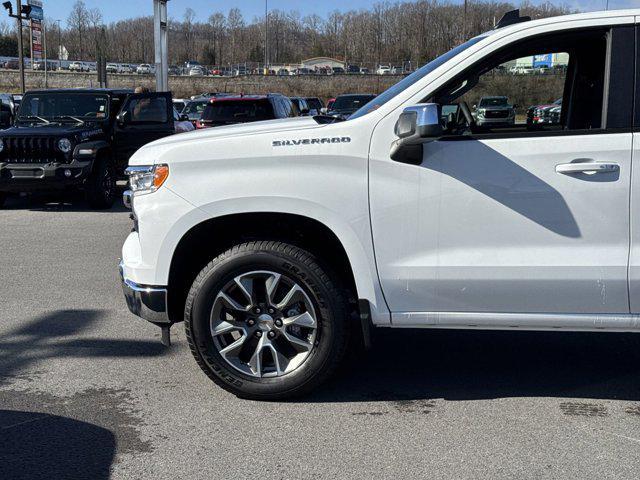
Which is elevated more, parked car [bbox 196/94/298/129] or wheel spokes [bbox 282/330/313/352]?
parked car [bbox 196/94/298/129]

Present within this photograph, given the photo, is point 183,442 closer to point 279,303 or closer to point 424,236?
point 279,303

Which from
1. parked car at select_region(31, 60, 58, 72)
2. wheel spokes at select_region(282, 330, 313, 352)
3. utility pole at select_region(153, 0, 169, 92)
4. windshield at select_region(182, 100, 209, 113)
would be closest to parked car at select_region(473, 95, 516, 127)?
wheel spokes at select_region(282, 330, 313, 352)

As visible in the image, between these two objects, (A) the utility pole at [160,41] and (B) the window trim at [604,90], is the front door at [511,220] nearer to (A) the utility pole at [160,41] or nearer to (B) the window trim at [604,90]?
(B) the window trim at [604,90]

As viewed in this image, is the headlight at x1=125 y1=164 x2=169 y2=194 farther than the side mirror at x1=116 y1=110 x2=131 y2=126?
No

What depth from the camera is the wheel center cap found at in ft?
14.0

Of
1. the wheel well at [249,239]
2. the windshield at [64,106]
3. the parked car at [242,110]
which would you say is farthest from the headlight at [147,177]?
the parked car at [242,110]

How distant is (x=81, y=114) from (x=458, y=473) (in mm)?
10774

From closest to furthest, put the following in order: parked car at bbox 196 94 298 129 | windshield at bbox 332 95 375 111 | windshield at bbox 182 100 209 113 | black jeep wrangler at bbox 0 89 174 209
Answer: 1. black jeep wrangler at bbox 0 89 174 209
2. parked car at bbox 196 94 298 129
3. windshield at bbox 332 95 375 111
4. windshield at bbox 182 100 209 113

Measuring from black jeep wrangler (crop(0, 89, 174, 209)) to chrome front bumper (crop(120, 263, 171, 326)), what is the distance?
7.83 m

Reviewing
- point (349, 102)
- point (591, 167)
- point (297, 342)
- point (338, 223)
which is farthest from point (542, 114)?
point (349, 102)

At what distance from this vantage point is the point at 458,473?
3.47 m

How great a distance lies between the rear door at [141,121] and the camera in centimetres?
1261

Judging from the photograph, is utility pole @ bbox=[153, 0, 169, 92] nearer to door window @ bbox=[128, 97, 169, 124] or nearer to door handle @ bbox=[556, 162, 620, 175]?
door window @ bbox=[128, 97, 169, 124]

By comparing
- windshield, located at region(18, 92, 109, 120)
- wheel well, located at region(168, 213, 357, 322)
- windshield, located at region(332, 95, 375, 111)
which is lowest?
wheel well, located at region(168, 213, 357, 322)
